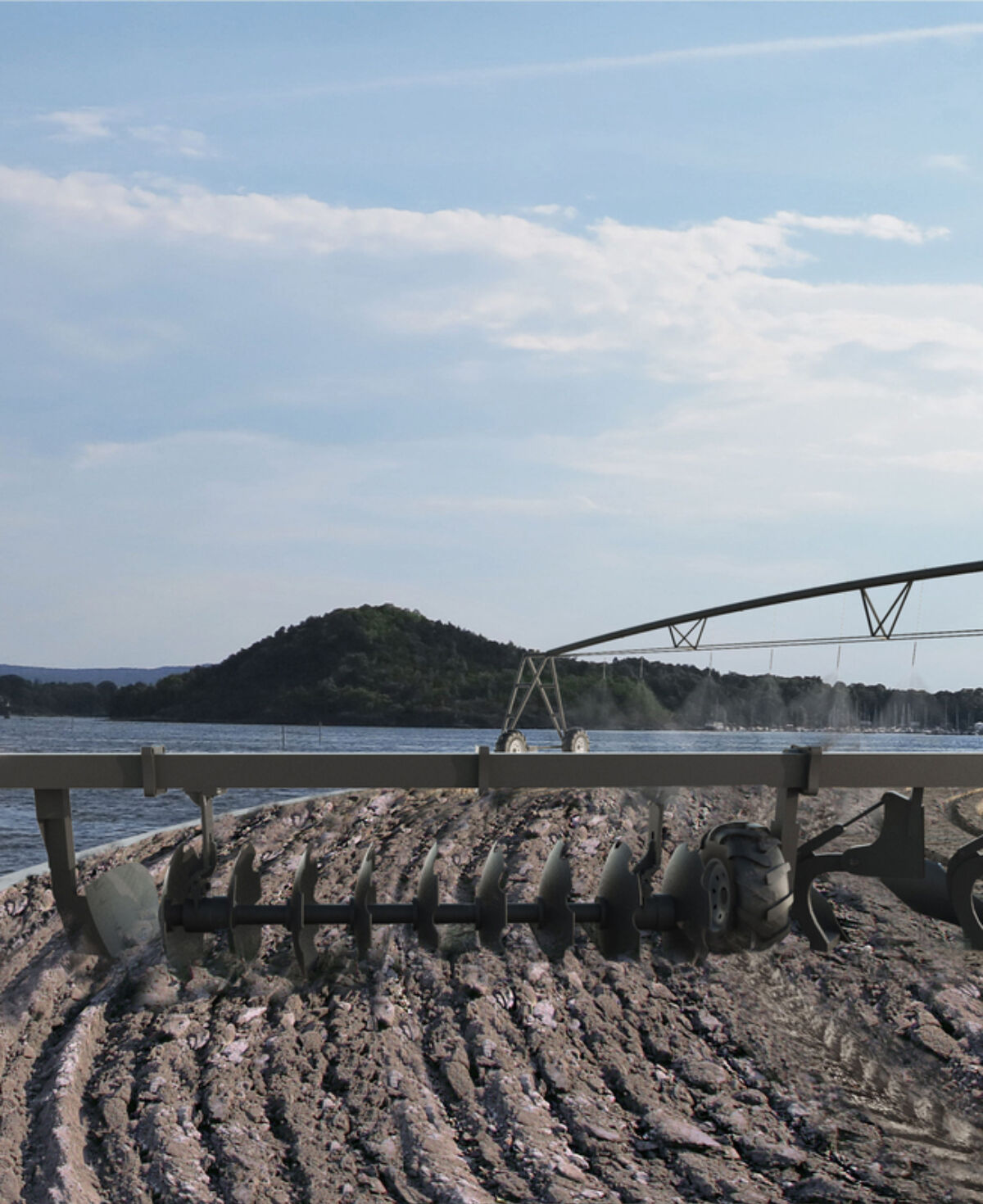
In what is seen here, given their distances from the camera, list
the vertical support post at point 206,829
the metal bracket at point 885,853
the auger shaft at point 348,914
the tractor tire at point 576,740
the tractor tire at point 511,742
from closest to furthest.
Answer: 1. the vertical support post at point 206,829
2. the auger shaft at point 348,914
3. the metal bracket at point 885,853
4. the tractor tire at point 511,742
5. the tractor tire at point 576,740

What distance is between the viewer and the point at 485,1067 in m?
7.07

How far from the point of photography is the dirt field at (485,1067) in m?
5.87

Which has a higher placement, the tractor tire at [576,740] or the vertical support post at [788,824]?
the vertical support post at [788,824]

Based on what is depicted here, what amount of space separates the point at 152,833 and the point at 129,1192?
5.56 meters

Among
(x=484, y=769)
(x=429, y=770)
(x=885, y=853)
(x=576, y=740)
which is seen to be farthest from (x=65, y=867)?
(x=576, y=740)

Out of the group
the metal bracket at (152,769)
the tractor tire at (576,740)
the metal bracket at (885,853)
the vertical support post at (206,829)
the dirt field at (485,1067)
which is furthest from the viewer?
the tractor tire at (576,740)

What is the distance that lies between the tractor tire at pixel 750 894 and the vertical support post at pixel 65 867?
7.98 ft

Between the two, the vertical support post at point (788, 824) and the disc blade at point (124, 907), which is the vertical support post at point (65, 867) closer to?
the disc blade at point (124, 907)

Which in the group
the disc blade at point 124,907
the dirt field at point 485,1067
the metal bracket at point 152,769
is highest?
the metal bracket at point 152,769

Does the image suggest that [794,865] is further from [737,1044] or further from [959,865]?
[737,1044]

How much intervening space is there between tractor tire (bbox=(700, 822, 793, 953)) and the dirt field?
1.13 m

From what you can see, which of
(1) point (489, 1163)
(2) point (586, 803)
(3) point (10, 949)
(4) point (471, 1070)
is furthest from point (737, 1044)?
(3) point (10, 949)

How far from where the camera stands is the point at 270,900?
889 centimetres

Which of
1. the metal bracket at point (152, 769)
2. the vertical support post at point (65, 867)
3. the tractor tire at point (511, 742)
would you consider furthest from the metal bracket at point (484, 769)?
the tractor tire at point (511, 742)
